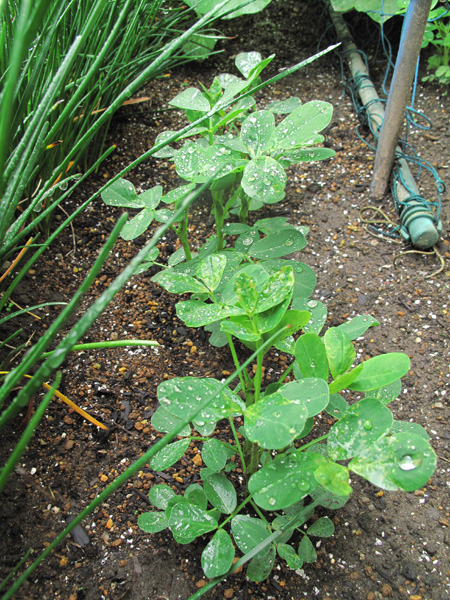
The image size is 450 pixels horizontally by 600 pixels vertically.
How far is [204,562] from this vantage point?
0.71 meters

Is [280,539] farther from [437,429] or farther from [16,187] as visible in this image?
[16,187]

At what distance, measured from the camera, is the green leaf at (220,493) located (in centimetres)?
78

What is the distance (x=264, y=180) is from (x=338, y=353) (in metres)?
0.37

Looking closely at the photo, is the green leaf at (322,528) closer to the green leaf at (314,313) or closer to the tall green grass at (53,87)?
the green leaf at (314,313)

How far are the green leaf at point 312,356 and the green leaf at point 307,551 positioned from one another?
306 mm

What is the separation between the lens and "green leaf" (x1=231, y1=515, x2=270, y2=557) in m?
0.73

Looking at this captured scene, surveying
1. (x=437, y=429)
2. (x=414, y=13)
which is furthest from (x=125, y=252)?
(x=414, y=13)

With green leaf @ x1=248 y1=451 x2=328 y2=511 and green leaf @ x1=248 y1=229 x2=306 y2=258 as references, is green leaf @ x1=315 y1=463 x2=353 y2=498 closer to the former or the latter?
green leaf @ x1=248 y1=451 x2=328 y2=511

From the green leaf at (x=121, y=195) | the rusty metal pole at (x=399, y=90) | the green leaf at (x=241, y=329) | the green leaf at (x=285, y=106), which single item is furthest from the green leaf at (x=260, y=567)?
the rusty metal pole at (x=399, y=90)

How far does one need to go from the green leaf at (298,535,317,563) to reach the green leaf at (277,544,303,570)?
0.9 inches

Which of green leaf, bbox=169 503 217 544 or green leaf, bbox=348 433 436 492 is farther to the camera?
green leaf, bbox=169 503 217 544

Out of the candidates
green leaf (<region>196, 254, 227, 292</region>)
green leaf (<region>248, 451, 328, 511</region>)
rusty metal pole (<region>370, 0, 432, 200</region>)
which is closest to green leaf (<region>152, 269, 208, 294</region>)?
green leaf (<region>196, 254, 227, 292</region>)

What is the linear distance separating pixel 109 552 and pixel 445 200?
1331 mm

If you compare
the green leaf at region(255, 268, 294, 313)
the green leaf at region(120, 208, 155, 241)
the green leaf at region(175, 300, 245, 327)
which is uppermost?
the green leaf at region(120, 208, 155, 241)
